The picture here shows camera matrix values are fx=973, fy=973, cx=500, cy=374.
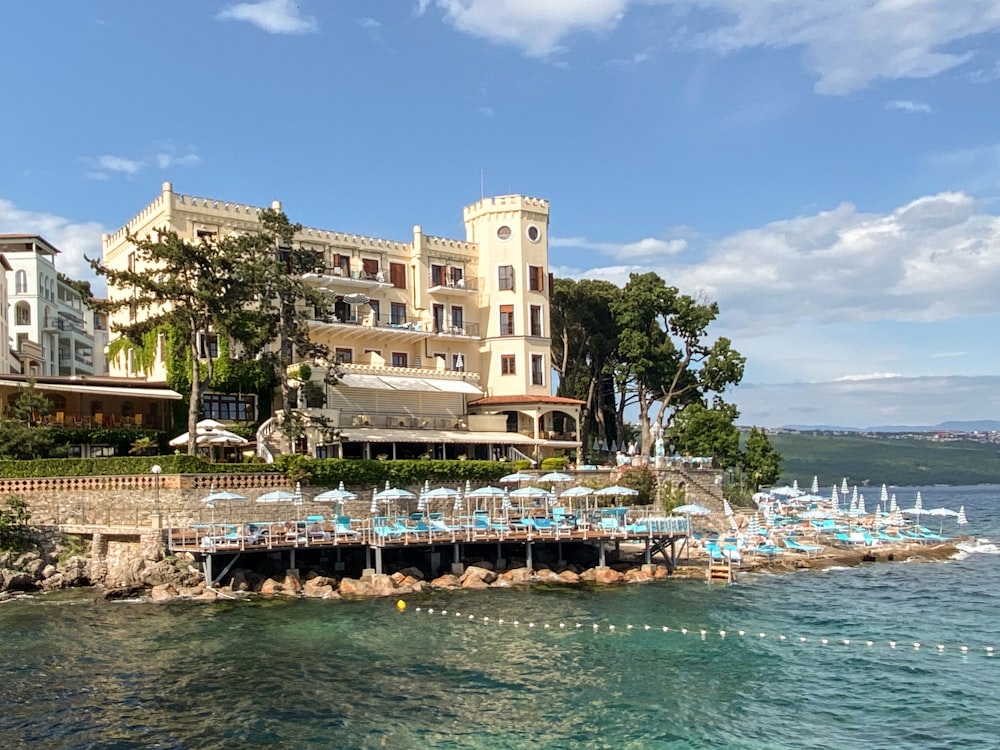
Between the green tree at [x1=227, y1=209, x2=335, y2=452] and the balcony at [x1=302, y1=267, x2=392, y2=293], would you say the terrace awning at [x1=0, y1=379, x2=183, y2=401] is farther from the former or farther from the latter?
the balcony at [x1=302, y1=267, x2=392, y2=293]

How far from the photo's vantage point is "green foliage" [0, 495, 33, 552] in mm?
36469

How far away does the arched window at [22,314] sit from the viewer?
70.2 meters

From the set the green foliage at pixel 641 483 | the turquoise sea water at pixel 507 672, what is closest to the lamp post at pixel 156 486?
the turquoise sea water at pixel 507 672

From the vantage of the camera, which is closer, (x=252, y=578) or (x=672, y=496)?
(x=252, y=578)

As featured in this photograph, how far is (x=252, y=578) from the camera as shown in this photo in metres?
34.8

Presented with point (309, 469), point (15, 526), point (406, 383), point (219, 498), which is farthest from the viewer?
point (406, 383)

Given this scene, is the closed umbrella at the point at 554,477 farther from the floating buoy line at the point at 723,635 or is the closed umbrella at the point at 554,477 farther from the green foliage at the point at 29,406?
the green foliage at the point at 29,406

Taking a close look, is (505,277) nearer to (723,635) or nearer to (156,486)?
(156,486)

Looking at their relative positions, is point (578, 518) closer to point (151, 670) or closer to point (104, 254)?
point (151, 670)

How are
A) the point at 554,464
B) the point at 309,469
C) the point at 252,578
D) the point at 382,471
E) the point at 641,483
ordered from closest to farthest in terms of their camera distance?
the point at 252,578, the point at 309,469, the point at 382,471, the point at 641,483, the point at 554,464

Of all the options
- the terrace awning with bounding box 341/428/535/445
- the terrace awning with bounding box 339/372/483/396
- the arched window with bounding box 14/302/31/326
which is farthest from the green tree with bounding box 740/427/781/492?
the arched window with bounding box 14/302/31/326

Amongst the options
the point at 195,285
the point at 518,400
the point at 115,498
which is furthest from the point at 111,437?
the point at 518,400

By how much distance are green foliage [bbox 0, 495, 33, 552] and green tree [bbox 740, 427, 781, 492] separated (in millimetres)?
43293

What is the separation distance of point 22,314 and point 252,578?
150 ft
